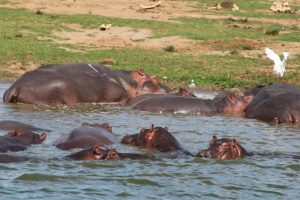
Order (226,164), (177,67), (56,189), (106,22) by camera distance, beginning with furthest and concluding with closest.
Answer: (106,22), (177,67), (226,164), (56,189)

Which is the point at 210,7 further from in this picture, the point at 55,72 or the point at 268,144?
the point at 268,144

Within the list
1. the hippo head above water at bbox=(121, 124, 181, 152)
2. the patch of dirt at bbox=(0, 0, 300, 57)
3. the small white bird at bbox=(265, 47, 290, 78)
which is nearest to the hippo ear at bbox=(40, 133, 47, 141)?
the hippo head above water at bbox=(121, 124, 181, 152)

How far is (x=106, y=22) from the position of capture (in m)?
24.3

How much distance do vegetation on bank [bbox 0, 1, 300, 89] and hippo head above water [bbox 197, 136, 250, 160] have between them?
648 centimetres

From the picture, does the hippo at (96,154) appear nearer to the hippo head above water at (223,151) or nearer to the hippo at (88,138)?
the hippo at (88,138)

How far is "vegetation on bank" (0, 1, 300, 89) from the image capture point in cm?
1639

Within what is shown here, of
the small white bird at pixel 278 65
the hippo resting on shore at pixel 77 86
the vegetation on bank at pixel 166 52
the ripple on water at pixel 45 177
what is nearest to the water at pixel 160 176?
the ripple on water at pixel 45 177

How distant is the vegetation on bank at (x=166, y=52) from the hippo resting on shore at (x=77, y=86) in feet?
6.51

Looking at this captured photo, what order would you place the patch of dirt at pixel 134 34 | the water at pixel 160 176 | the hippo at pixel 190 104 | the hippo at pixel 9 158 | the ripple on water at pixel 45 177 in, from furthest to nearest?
the patch of dirt at pixel 134 34 < the hippo at pixel 190 104 < the hippo at pixel 9 158 < the ripple on water at pixel 45 177 < the water at pixel 160 176

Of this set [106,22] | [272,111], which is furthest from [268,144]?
[106,22]

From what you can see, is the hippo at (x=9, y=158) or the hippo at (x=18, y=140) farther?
the hippo at (x=18, y=140)

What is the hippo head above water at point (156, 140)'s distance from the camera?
31.7 ft

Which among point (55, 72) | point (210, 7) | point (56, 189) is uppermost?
point (210, 7)

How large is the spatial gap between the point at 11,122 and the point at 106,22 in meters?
13.8
